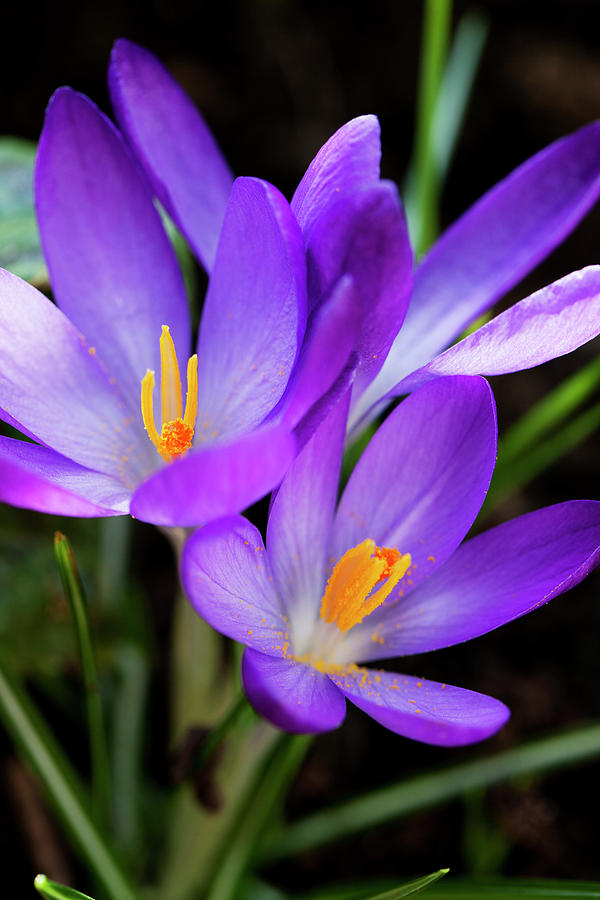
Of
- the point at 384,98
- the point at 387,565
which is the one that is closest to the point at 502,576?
the point at 387,565

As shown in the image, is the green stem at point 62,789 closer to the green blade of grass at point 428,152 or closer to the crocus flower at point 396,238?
the crocus flower at point 396,238

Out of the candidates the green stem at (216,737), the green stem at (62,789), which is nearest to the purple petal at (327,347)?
the green stem at (216,737)

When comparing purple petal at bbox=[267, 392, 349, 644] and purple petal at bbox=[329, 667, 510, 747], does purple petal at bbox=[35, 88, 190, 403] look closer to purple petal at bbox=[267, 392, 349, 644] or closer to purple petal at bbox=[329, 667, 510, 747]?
purple petal at bbox=[267, 392, 349, 644]

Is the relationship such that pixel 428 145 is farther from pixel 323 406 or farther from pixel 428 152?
pixel 323 406

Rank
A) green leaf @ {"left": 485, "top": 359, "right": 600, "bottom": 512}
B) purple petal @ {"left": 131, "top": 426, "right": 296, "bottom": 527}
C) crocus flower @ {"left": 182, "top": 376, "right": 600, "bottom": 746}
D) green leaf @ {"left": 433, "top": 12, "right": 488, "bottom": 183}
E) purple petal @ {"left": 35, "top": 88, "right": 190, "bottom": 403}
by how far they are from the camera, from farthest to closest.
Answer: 1. green leaf @ {"left": 433, "top": 12, "right": 488, "bottom": 183}
2. green leaf @ {"left": 485, "top": 359, "right": 600, "bottom": 512}
3. purple petal @ {"left": 35, "top": 88, "right": 190, "bottom": 403}
4. crocus flower @ {"left": 182, "top": 376, "right": 600, "bottom": 746}
5. purple petal @ {"left": 131, "top": 426, "right": 296, "bottom": 527}

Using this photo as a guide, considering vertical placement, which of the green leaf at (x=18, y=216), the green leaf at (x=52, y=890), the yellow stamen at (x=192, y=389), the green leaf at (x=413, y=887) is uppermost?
the green leaf at (x=18, y=216)

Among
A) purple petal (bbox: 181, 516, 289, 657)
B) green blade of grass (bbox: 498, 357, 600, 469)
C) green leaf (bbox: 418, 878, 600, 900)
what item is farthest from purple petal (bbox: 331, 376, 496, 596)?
green blade of grass (bbox: 498, 357, 600, 469)
